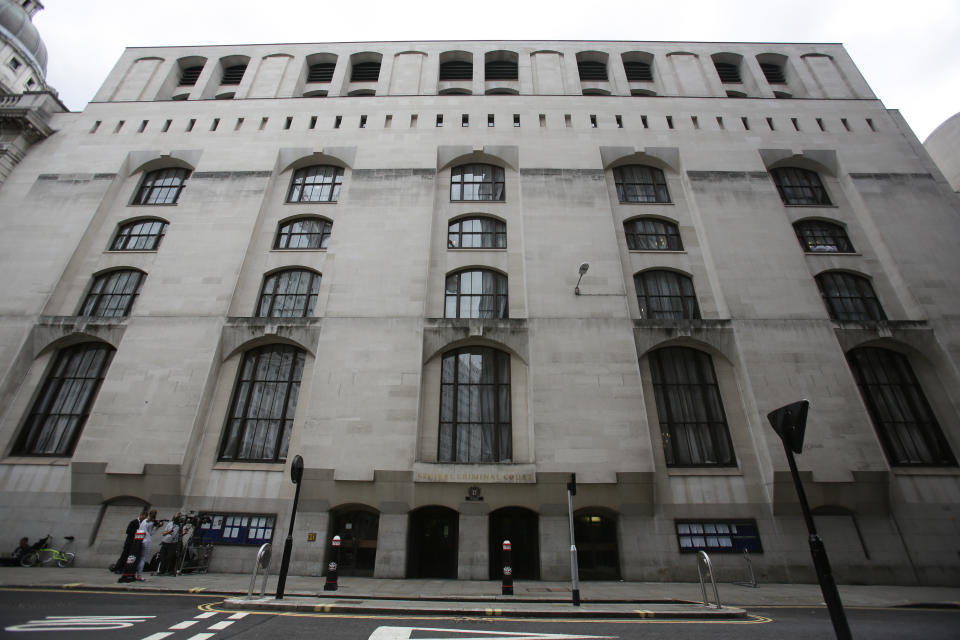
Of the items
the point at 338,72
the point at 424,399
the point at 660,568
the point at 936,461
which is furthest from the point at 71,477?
the point at 936,461

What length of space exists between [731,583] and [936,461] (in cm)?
883

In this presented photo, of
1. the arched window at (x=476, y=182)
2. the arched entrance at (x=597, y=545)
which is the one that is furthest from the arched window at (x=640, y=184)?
the arched entrance at (x=597, y=545)

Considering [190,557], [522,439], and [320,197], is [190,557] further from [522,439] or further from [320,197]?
[320,197]

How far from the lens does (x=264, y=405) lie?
15.5 m

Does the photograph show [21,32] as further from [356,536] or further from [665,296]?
[665,296]

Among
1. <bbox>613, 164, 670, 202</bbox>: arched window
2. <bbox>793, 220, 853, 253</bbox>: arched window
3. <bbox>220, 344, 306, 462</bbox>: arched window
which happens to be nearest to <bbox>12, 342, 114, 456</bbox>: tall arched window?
<bbox>220, 344, 306, 462</bbox>: arched window

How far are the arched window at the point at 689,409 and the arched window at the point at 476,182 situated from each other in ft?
35.2

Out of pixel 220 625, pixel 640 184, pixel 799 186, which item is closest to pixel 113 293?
pixel 220 625

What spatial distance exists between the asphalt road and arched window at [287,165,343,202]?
16.7 m

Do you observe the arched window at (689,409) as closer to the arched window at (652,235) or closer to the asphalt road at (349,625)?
the arched window at (652,235)

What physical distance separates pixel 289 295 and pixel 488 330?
339 inches

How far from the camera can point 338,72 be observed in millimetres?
25609

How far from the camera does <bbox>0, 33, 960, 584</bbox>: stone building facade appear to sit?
13.4 m

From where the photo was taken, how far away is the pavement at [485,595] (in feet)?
25.4
